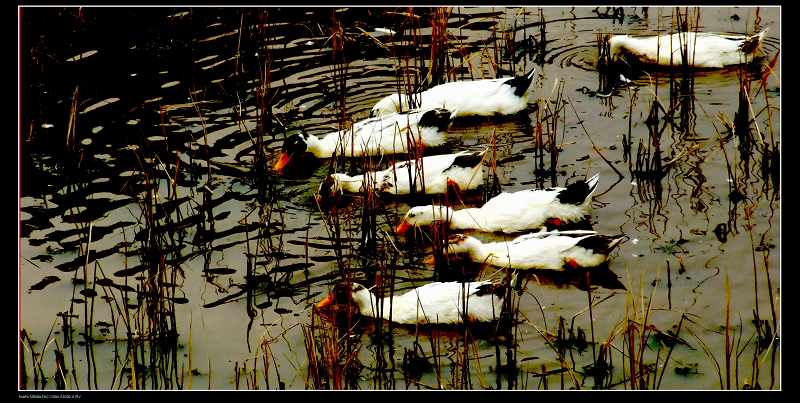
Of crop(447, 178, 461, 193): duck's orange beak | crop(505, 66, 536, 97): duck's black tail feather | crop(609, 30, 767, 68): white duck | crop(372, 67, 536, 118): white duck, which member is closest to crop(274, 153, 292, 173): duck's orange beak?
crop(372, 67, 536, 118): white duck

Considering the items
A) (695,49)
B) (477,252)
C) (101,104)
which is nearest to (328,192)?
(477,252)

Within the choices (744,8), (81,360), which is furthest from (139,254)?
(744,8)

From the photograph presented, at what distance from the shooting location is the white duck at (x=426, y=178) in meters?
8.55

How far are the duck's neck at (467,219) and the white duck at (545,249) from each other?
1.56ft

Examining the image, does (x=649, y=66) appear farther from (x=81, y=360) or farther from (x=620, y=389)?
(x=81, y=360)

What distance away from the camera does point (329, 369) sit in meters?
5.88

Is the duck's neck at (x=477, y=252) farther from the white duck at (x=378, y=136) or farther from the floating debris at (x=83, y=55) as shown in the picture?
the floating debris at (x=83, y=55)

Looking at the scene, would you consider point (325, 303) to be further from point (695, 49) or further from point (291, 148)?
point (695, 49)

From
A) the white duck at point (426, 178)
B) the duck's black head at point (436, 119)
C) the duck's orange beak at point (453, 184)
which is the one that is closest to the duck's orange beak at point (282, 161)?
the white duck at point (426, 178)

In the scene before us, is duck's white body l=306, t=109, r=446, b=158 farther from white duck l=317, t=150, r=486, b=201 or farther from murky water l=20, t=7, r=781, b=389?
white duck l=317, t=150, r=486, b=201

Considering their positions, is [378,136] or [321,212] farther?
[378,136]

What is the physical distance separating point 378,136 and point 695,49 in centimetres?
318

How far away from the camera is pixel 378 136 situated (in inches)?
369

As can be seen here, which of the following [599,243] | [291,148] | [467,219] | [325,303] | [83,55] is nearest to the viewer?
[325,303]
